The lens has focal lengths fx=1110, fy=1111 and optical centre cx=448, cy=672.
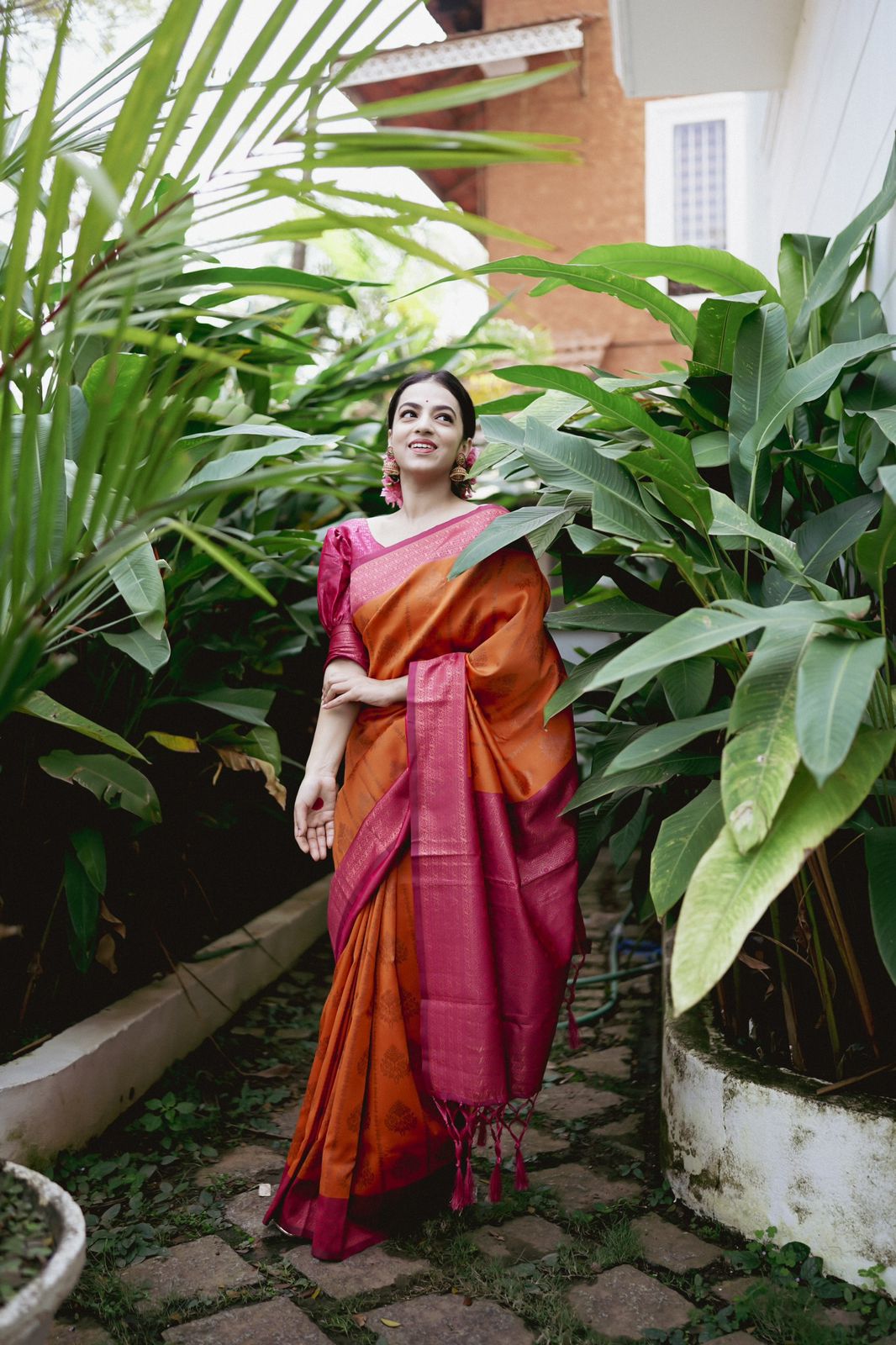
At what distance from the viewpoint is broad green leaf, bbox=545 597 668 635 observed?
183 cm

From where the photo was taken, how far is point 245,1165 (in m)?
2.12

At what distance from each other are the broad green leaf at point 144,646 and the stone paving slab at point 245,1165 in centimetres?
96

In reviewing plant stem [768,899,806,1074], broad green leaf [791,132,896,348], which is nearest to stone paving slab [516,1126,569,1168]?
plant stem [768,899,806,1074]

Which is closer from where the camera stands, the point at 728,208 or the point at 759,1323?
the point at 759,1323

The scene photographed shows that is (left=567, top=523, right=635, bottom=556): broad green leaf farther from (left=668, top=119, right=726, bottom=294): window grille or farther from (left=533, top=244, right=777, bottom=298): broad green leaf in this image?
(left=668, top=119, right=726, bottom=294): window grille

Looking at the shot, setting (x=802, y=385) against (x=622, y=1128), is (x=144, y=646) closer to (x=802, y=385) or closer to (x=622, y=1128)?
(x=802, y=385)

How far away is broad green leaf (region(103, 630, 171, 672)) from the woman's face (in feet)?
1.80

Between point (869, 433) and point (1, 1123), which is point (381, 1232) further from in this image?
point (869, 433)

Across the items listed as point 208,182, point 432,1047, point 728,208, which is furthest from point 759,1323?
point 728,208

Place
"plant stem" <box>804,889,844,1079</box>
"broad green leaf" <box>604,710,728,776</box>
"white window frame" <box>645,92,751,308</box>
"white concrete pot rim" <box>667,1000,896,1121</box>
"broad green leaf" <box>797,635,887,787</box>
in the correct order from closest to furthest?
"broad green leaf" <box>797,635,887,787</box> → "broad green leaf" <box>604,710,728,776</box> → "white concrete pot rim" <box>667,1000,896,1121</box> → "plant stem" <box>804,889,844,1079</box> → "white window frame" <box>645,92,751,308</box>

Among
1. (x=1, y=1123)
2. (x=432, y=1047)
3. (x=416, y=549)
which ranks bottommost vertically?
(x=1, y=1123)

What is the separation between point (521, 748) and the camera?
1.90 metres

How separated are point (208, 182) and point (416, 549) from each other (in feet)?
3.40

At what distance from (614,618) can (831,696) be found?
2.43ft
